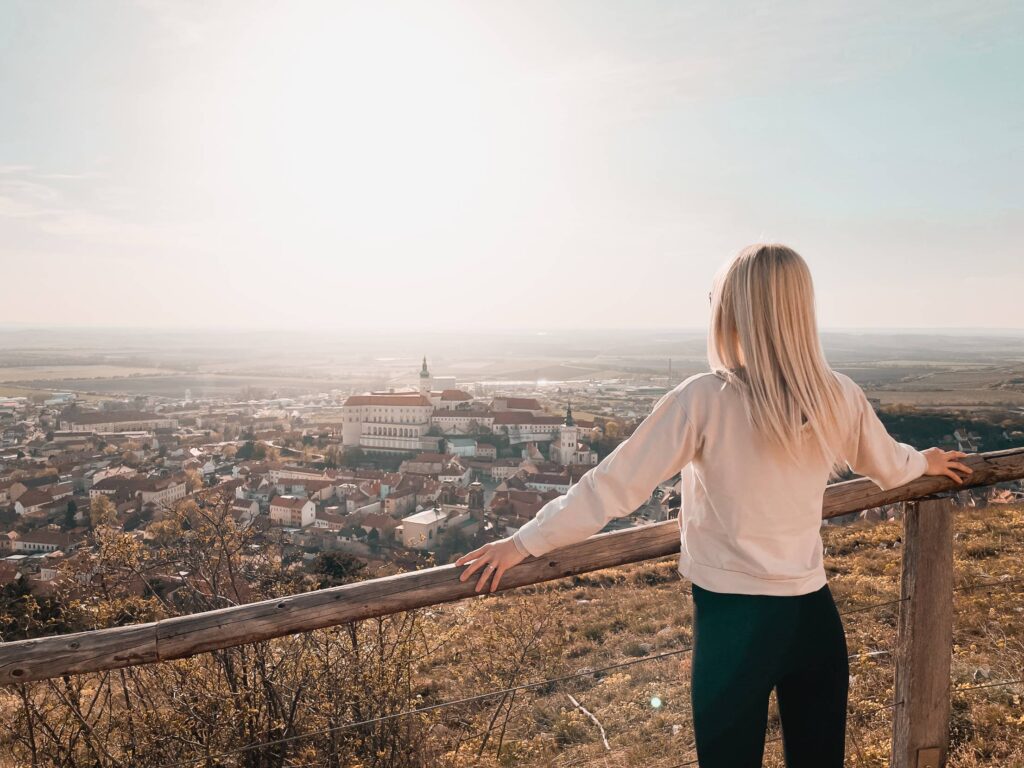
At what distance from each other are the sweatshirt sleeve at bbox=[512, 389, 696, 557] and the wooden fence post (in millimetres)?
1064

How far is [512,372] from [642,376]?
28.6m

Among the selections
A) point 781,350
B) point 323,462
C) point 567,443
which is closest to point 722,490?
point 781,350

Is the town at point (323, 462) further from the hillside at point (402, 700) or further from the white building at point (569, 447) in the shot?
the hillside at point (402, 700)

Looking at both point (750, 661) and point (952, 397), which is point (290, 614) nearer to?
point (750, 661)

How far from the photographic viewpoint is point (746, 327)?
1.13 metres

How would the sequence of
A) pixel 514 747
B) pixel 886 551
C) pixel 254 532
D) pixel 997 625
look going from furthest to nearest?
pixel 886 551 < pixel 254 532 < pixel 997 625 < pixel 514 747

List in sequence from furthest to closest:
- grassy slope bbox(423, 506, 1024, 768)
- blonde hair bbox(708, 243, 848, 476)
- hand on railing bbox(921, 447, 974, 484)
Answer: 1. grassy slope bbox(423, 506, 1024, 768)
2. hand on railing bbox(921, 447, 974, 484)
3. blonde hair bbox(708, 243, 848, 476)

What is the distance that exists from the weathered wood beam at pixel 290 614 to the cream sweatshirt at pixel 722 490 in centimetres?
28

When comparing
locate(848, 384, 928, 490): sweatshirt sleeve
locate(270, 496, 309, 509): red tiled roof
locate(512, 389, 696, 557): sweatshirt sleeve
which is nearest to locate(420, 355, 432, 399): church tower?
locate(270, 496, 309, 509): red tiled roof

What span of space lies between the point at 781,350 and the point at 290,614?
1132 millimetres

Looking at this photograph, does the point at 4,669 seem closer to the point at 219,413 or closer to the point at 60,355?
the point at 219,413

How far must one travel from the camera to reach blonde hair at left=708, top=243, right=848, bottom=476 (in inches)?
44.0

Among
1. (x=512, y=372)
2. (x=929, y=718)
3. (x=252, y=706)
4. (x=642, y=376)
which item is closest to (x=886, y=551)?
(x=929, y=718)

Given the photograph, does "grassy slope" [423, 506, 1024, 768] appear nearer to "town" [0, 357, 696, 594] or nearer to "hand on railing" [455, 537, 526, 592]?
"hand on railing" [455, 537, 526, 592]
